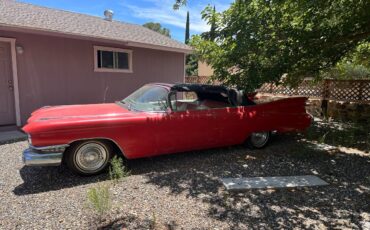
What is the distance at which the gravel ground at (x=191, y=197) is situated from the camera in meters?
3.01

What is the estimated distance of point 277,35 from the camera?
19.0ft

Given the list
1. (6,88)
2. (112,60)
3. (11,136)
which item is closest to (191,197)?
(11,136)

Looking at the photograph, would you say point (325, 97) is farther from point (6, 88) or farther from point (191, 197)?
point (6, 88)

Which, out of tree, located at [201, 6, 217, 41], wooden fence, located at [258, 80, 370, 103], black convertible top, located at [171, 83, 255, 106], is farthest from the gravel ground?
wooden fence, located at [258, 80, 370, 103]

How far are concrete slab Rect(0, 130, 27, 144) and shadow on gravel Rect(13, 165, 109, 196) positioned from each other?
6.89ft

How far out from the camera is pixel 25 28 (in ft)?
22.0

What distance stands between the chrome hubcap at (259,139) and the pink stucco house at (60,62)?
539cm

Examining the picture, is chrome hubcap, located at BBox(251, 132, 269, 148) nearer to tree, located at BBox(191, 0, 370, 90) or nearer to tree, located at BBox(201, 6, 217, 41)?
tree, located at BBox(191, 0, 370, 90)

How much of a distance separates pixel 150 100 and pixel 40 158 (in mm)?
1932

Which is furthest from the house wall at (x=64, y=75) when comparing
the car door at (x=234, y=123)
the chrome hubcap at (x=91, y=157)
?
the car door at (x=234, y=123)

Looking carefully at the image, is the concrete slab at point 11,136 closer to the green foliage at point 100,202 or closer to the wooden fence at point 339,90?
the green foliage at point 100,202

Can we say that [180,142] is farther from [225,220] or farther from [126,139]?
[225,220]

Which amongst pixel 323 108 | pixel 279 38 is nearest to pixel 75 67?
pixel 279 38

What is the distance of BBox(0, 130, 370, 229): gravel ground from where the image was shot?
9.87ft
